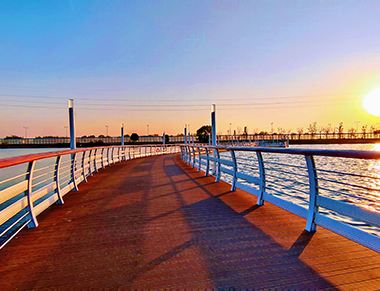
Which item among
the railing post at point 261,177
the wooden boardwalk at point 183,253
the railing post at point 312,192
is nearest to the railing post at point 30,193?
the wooden boardwalk at point 183,253

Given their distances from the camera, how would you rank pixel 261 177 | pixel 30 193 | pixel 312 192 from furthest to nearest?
1. pixel 261 177
2. pixel 30 193
3. pixel 312 192

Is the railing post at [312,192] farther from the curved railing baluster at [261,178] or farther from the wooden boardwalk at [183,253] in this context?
the curved railing baluster at [261,178]

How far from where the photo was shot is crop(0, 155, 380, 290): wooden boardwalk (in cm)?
199

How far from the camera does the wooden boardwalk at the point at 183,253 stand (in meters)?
1.99

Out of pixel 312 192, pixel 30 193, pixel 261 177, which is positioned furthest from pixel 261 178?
pixel 30 193

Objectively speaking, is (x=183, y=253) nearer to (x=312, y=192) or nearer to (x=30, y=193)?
(x=312, y=192)

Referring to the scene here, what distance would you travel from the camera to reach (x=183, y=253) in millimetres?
2498

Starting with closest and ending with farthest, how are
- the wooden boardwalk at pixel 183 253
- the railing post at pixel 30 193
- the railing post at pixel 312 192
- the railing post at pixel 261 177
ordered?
1. the wooden boardwalk at pixel 183 253
2. the railing post at pixel 312 192
3. the railing post at pixel 30 193
4. the railing post at pixel 261 177

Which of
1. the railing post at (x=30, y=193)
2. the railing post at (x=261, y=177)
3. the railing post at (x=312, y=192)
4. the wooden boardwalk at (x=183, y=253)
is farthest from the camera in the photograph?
the railing post at (x=261, y=177)

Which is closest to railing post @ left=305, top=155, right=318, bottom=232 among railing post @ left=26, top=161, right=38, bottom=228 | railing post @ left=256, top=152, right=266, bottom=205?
railing post @ left=256, top=152, right=266, bottom=205

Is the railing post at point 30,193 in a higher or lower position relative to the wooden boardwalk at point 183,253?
higher

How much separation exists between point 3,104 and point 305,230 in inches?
3283

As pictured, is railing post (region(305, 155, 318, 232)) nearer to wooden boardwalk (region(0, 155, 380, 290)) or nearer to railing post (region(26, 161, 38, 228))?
wooden boardwalk (region(0, 155, 380, 290))

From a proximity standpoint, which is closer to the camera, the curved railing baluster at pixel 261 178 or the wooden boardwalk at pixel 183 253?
the wooden boardwalk at pixel 183 253
